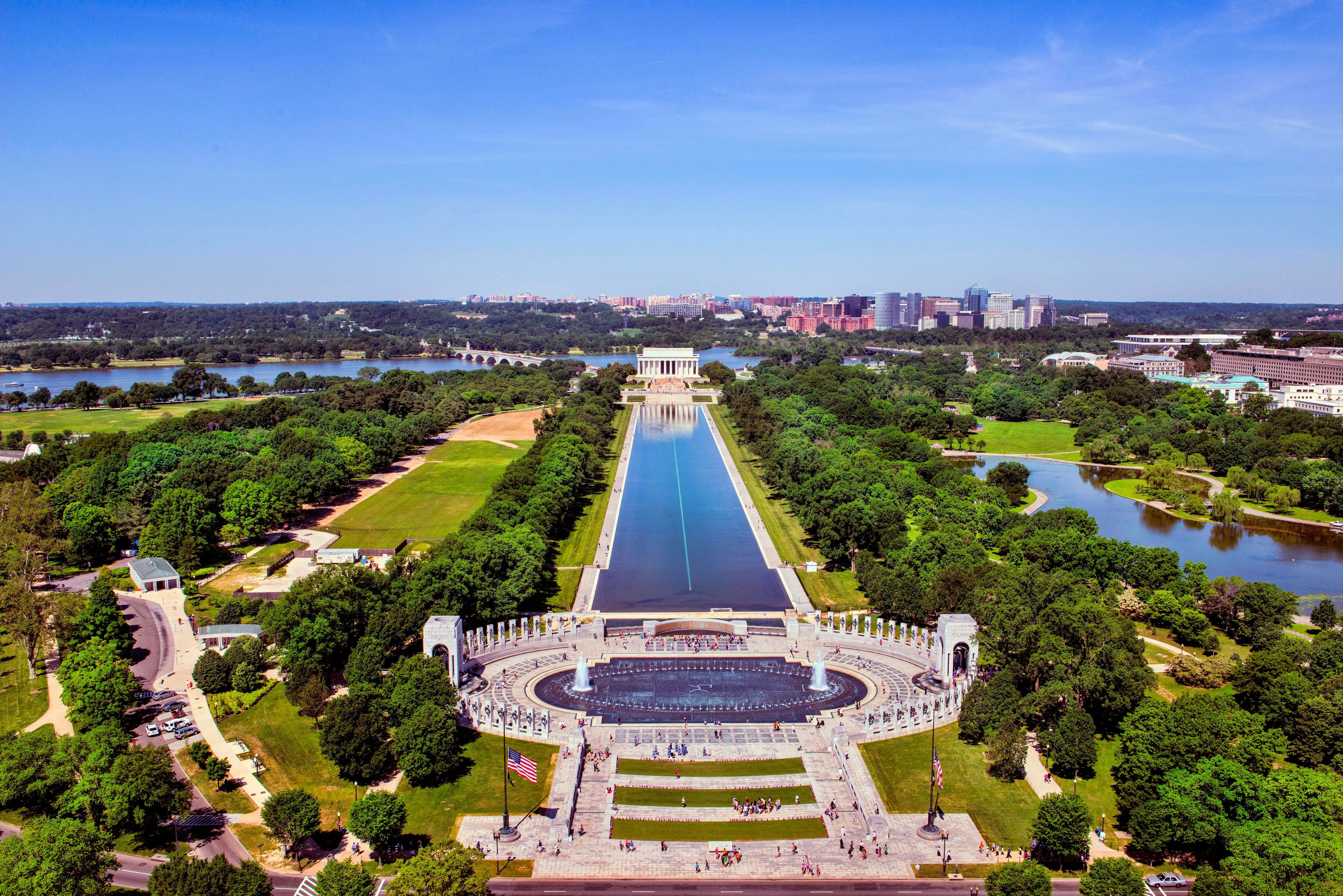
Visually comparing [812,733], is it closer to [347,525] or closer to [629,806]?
[629,806]

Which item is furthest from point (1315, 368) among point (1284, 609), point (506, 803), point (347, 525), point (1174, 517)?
point (506, 803)

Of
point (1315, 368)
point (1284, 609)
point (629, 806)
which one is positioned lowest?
point (629, 806)

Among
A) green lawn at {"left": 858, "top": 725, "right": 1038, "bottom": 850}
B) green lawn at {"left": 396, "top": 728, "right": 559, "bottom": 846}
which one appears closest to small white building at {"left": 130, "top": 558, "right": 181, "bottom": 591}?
green lawn at {"left": 396, "top": 728, "right": 559, "bottom": 846}

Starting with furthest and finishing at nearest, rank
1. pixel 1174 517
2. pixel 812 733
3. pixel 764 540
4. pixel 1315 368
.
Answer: pixel 1315 368, pixel 1174 517, pixel 764 540, pixel 812 733

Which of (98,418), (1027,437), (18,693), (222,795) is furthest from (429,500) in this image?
(1027,437)

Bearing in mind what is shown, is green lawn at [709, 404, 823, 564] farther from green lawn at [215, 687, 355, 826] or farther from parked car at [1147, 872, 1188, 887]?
parked car at [1147, 872, 1188, 887]

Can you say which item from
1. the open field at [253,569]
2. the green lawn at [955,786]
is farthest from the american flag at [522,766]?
the open field at [253,569]

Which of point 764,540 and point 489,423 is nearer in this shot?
point 764,540

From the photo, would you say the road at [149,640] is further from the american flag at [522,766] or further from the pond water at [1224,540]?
the pond water at [1224,540]
